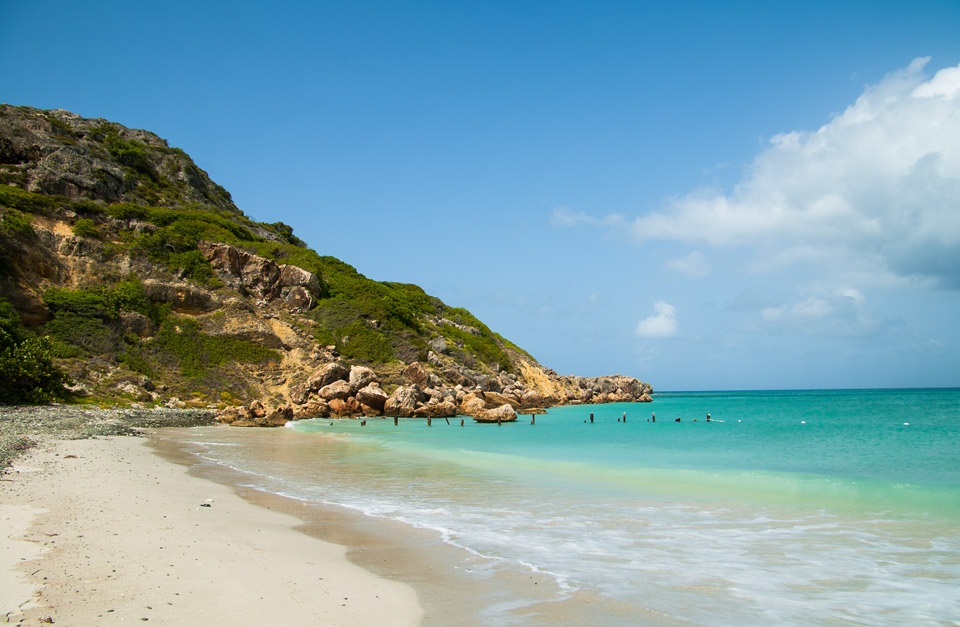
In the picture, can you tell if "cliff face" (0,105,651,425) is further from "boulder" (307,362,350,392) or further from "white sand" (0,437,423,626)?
"white sand" (0,437,423,626)

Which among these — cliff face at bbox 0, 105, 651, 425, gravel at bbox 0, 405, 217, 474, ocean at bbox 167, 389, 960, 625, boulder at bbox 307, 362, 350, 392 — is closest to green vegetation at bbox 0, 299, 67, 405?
gravel at bbox 0, 405, 217, 474

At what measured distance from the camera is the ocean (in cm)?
664

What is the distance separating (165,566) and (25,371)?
2864cm

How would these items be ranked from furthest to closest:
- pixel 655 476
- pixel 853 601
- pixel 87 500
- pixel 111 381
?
pixel 111 381, pixel 655 476, pixel 87 500, pixel 853 601

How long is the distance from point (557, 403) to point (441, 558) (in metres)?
68.9

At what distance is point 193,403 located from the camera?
130 ft

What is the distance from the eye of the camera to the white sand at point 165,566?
5.01 metres

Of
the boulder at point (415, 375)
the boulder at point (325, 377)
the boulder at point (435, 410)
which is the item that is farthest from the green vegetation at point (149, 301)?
the boulder at point (435, 410)

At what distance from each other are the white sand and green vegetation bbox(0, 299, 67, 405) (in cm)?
2146

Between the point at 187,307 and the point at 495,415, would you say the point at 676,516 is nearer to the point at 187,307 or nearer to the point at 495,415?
the point at 495,415

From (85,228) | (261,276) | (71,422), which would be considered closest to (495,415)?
(261,276)

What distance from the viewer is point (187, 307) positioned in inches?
1852

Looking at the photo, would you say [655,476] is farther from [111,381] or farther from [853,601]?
[111,381]

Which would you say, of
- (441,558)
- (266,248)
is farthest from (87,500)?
(266,248)
